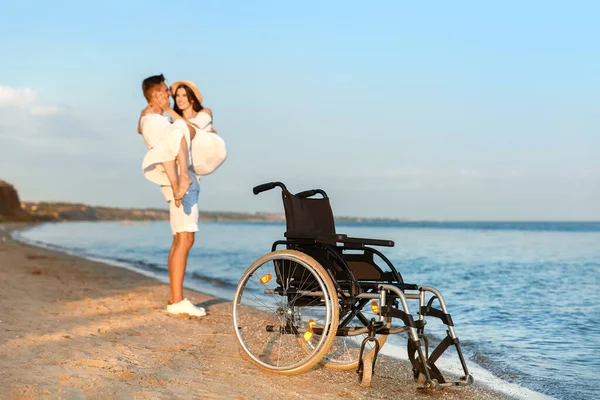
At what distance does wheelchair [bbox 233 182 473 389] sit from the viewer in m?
3.27

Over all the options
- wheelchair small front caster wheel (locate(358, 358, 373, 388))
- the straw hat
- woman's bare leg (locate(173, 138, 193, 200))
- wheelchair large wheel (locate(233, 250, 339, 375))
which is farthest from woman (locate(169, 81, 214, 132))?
wheelchair small front caster wheel (locate(358, 358, 373, 388))

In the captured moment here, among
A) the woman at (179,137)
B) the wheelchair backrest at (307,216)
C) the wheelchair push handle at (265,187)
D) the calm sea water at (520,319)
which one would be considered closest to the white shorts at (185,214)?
the woman at (179,137)

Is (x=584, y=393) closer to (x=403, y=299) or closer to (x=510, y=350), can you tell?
(x=510, y=350)

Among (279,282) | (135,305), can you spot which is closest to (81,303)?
(135,305)

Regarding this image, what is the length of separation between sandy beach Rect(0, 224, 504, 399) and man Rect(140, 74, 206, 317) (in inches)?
22.7

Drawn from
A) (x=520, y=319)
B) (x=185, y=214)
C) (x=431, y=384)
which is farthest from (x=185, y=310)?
(x=520, y=319)

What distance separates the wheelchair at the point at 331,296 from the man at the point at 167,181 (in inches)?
60.6

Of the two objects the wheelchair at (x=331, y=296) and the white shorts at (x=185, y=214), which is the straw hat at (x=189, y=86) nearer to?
the white shorts at (x=185, y=214)

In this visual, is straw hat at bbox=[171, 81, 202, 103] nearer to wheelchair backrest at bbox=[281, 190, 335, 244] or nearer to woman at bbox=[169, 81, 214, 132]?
woman at bbox=[169, 81, 214, 132]

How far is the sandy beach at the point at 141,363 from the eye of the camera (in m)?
3.08

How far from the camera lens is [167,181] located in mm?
5434

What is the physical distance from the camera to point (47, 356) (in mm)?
3705

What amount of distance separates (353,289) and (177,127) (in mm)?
2577

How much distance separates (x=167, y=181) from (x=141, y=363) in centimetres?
209
